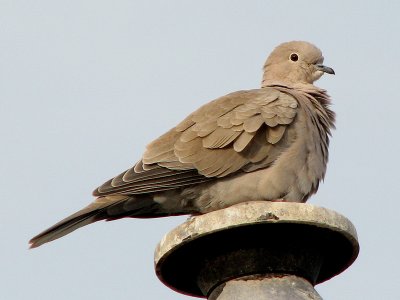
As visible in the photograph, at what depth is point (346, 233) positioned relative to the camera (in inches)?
164

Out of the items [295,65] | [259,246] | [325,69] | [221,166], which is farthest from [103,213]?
[325,69]

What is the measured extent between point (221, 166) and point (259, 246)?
1.41 meters

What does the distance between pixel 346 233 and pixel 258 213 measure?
46 cm

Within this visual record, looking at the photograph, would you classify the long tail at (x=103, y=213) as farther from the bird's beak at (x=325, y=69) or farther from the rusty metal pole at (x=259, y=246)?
the bird's beak at (x=325, y=69)

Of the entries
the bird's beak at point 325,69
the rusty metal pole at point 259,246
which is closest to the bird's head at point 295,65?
the bird's beak at point 325,69

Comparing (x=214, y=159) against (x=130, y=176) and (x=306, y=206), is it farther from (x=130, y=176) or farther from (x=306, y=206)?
(x=306, y=206)

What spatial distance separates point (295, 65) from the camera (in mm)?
7082

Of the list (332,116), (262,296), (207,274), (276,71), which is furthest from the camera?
(276,71)

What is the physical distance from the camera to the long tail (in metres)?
5.29

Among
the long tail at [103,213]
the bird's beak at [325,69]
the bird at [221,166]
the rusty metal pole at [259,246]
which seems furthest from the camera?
the bird's beak at [325,69]

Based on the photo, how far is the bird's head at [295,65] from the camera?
7059 millimetres

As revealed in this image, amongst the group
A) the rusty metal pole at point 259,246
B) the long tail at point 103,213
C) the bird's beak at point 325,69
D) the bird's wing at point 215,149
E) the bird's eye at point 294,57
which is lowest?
the rusty metal pole at point 259,246

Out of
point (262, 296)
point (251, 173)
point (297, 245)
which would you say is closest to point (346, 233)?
point (297, 245)

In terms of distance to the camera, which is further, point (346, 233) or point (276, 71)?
point (276, 71)
